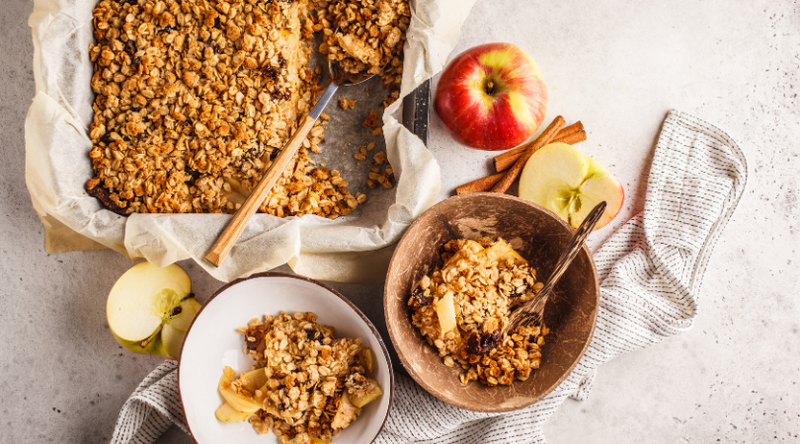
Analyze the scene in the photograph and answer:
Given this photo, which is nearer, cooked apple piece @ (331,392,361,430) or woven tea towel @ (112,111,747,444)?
cooked apple piece @ (331,392,361,430)

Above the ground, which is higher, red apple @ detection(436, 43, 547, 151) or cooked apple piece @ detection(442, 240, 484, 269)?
red apple @ detection(436, 43, 547, 151)

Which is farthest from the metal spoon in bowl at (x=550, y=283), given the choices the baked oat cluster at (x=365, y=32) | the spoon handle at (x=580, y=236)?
the baked oat cluster at (x=365, y=32)

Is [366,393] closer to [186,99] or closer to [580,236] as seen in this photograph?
[580,236]

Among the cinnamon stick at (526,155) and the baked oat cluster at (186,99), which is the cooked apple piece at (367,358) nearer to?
the baked oat cluster at (186,99)

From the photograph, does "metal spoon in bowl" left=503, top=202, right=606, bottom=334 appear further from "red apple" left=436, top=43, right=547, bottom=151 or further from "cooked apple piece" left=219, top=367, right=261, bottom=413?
"cooked apple piece" left=219, top=367, right=261, bottom=413

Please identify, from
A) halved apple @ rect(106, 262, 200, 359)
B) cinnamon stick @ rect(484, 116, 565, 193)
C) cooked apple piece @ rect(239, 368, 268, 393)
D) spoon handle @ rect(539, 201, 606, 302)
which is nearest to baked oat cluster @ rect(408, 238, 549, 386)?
spoon handle @ rect(539, 201, 606, 302)

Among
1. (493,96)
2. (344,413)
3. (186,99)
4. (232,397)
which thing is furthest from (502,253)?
(186,99)

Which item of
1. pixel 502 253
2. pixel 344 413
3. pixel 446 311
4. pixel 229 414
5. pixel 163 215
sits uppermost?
pixel 502 253
